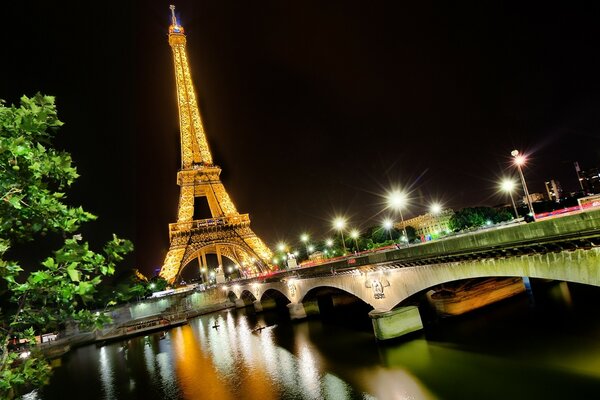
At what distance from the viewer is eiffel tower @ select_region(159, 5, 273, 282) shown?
83.9 m

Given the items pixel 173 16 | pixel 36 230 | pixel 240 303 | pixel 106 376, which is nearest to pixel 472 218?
pixel 240 303

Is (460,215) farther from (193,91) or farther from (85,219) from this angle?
(85,219)

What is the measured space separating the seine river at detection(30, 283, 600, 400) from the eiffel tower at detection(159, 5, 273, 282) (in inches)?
1659

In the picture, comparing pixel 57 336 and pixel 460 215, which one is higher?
pixel 460 215

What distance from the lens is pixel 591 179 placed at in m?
155

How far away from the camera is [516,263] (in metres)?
16.3

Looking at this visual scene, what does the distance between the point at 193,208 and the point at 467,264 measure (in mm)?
80205

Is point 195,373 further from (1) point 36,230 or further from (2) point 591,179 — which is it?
(2) point 591,179

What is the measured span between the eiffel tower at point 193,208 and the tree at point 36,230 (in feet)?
243

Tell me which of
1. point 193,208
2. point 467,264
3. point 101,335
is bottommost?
point 101,335

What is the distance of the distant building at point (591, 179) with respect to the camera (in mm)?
152250

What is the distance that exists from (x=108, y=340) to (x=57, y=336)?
669 inches

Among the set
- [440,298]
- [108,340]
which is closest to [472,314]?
[440,298]

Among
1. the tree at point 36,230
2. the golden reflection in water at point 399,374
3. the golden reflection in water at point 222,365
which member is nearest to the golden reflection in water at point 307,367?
the golden reflection in water at point 222,365
